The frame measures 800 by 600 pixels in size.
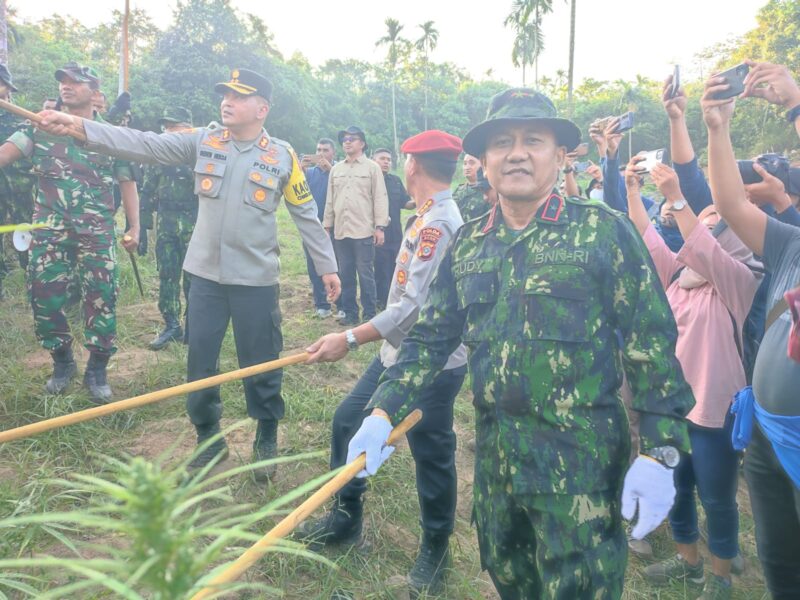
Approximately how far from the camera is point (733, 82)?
1.95 meters

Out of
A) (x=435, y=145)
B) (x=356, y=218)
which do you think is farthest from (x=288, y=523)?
(x=356, y=218)

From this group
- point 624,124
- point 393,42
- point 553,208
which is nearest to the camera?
point 553,208

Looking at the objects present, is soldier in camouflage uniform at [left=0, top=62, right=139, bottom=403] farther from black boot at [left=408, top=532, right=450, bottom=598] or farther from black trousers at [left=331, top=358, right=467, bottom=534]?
black boot at [left=408, top=532, right=450, bottom=598]

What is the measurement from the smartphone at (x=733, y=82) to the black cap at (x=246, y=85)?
7.09ft

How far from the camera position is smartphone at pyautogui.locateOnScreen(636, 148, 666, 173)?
8.02 feet

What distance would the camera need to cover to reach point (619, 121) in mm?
3008

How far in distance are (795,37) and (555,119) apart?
28306 mm

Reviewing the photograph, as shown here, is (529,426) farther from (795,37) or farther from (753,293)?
(795,37)

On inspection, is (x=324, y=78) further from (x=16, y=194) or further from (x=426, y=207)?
(x=426, y=207)

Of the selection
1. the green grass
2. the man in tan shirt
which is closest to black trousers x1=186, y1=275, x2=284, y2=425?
the green grass

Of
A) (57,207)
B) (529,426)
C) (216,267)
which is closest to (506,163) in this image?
(529,426)

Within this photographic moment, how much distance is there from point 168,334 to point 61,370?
1256 millimetres

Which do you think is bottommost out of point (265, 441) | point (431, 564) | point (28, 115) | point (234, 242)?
point (431, 564)

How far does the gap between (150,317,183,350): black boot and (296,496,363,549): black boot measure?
2.85 metres
